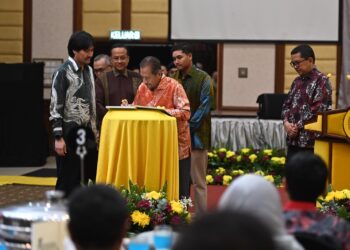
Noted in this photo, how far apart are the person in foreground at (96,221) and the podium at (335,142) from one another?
12.5 ft

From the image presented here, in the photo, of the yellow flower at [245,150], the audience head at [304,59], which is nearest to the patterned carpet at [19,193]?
the yellow flower at [245,150]

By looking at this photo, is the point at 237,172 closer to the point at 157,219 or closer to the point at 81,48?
the point at 81,48

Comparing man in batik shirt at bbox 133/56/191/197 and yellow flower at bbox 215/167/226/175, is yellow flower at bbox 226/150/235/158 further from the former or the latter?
man in batik shirt at bbox 133/56/191/197

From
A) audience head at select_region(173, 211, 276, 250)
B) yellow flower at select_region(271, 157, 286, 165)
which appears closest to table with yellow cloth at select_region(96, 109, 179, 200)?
yellow flower at select_region(271, 157, 286, 165)

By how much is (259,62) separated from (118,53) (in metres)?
6.15

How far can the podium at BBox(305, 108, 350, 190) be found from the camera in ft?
19.4

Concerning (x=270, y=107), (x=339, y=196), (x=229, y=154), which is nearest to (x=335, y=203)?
(x=339, y=196)

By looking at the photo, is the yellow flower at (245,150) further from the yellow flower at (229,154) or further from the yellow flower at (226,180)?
the yellow flower at (226,180)

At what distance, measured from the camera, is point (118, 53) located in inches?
268

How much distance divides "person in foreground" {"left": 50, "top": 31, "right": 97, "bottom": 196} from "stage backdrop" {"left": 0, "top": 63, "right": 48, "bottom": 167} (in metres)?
5.77

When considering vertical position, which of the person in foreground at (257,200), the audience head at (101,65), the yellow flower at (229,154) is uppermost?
the audience head at (101,65)

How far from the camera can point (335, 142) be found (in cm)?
604

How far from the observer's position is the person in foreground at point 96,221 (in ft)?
7.20

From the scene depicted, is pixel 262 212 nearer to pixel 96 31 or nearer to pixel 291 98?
pixel 291 98
